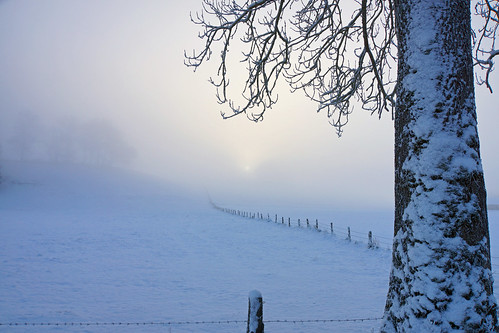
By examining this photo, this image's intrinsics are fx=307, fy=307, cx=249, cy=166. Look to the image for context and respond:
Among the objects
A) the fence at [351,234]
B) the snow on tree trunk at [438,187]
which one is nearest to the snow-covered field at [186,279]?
the fence at [351,234]

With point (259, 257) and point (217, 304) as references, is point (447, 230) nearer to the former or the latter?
point (217, 304)

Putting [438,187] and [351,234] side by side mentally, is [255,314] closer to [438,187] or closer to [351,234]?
[438,187]

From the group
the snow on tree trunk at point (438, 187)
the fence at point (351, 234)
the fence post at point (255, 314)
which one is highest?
the snow on tree trunk at point (438, 187)

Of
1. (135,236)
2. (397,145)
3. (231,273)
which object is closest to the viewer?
(397,145)

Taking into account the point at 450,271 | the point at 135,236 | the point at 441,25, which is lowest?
the point at 135,236

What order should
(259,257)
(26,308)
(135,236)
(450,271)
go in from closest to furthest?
(450,271), (26,308), (259,257), (135,236)

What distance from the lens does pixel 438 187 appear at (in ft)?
7.75

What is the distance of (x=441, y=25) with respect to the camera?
2582 millimetres

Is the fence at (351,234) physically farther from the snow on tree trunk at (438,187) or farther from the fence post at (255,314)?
the snow on tree trunk at (438,187)

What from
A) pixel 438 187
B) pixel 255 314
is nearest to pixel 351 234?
pixel 255 314

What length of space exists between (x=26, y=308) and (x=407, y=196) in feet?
29.6

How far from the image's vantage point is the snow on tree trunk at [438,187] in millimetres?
2258

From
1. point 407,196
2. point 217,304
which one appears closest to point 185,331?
point 217,304

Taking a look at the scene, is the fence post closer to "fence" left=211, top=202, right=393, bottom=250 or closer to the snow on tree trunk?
the snow on tree trunk
